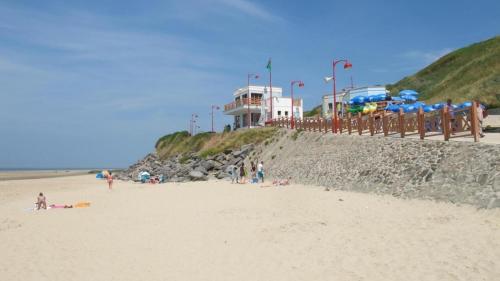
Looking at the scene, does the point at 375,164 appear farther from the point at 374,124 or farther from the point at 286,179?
the point at 286,179

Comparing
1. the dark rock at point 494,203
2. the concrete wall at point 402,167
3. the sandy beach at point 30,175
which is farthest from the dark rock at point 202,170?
the sandy beach at point 30,175

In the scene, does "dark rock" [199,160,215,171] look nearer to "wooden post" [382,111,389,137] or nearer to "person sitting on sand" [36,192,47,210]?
→ "person sitting on sand" [36,192,47,210]

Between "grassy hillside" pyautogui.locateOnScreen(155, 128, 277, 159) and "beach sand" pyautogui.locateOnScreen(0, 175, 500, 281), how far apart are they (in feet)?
77.6

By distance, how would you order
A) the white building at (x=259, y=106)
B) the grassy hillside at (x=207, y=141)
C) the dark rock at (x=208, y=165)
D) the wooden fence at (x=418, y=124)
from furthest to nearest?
1. the white building at (x=259, y=106)
2. the grassy hillside at (x=207, y=141)
3. the dark rock at (x=208, y=165)
4. the wooden fence at (x=418, y=124)

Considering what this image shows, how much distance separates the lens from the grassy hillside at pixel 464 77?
42562mm

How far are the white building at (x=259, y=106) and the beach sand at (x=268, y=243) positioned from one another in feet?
109

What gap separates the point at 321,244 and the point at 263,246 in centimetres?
139

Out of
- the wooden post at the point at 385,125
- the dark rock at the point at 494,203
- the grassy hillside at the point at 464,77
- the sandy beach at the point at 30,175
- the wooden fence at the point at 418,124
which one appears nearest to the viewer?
the dark rock at the point at 494,203

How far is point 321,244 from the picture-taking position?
9.80m

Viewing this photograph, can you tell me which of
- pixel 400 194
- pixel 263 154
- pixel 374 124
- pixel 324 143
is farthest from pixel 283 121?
pixel 400 194

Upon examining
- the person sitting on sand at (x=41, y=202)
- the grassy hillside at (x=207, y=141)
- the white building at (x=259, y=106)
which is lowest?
the person sitting on sand at (x=41, y=202)

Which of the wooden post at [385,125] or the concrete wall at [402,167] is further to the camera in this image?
the wooden post at [385,125]

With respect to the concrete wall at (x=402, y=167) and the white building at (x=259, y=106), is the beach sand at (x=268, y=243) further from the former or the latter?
the white building at (x=259, y=106)

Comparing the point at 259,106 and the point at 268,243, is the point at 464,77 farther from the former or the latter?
the point at 268,243
